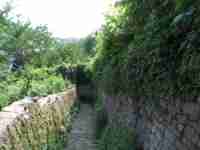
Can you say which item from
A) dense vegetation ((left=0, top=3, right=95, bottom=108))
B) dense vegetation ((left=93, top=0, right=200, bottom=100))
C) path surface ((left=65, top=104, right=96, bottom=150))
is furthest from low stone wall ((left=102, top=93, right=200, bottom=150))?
dense vegetation ((left=0, top=3, right=95, bottom=108))

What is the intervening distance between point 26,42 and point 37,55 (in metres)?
1.53

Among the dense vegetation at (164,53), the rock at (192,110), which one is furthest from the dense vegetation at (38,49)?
the rock at (192,110)

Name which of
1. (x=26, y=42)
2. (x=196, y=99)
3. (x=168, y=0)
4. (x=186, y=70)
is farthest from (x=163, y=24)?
(x=26, y=42)

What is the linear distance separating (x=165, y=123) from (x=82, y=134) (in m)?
5.85

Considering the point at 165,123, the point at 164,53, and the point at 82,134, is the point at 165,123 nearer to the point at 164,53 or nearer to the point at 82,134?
the point at 164,53

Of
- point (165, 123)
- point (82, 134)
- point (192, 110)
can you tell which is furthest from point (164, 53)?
point (82, 134)

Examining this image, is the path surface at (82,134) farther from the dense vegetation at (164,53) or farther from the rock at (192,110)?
the rock at (192,110)

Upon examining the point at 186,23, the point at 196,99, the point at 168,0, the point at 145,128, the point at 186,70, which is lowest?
the point at 145,128

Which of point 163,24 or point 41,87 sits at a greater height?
point 163,24

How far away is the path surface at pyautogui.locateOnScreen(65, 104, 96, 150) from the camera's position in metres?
7.42

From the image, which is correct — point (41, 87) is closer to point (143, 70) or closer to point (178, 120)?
point (143, 70)

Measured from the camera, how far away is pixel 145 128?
4301 mm

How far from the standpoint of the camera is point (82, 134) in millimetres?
8789

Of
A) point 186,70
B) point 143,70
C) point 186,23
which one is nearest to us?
point 186,70
